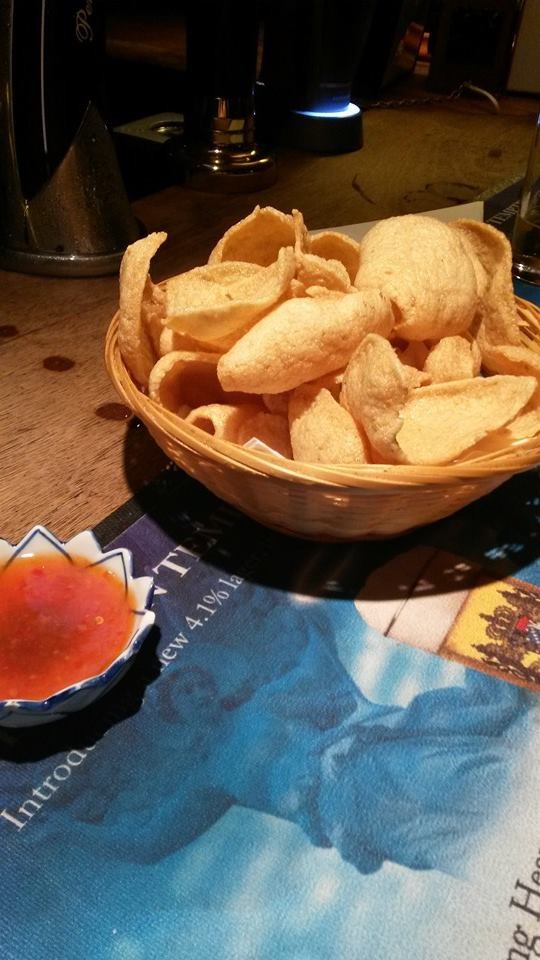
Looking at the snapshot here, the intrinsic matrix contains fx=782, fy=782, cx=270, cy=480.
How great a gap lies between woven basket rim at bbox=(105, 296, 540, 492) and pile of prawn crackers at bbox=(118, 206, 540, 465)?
1.2 inches

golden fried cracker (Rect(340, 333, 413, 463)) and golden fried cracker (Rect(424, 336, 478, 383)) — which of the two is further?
golden fried cracker (Rect(424, 336, 478, 383))

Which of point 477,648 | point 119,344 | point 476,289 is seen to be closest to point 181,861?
point 477,648

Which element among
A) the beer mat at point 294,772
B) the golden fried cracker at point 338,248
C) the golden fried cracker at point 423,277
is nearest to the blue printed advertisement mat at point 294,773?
the beer mat at point 294,772

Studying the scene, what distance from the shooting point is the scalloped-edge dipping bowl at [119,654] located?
21.0 inches

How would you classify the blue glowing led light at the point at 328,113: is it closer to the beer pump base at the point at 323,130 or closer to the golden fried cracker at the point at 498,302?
the beer pump base at the point at 323,130

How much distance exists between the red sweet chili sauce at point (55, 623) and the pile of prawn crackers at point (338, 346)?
0.58 ft

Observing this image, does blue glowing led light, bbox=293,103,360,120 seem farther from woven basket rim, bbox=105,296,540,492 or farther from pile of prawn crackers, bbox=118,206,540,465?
woven basket rim, bbox=105,296,540,492

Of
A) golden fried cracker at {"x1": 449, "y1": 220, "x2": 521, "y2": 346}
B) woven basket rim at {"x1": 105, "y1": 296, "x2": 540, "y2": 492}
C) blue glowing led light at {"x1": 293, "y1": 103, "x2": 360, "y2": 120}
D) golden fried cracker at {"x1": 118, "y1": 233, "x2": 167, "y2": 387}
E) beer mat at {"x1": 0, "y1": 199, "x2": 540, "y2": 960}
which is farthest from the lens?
blue glowing led light at {"x1": 293, "y1": 103, "x2": 360, "y2": 120}

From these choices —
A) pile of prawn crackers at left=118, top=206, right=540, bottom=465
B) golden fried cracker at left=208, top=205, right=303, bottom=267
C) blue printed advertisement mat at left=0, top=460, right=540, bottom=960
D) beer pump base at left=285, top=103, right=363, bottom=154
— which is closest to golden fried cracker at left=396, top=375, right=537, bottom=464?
pile of prawn crackers at left=118, top=206, right=540, bottom=465

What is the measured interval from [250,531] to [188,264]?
2.44 feet

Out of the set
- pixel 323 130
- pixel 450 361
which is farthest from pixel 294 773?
pixel 323 130

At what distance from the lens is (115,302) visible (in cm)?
128

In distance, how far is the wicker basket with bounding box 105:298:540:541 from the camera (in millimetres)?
626

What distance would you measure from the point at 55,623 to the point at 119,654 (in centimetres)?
6
